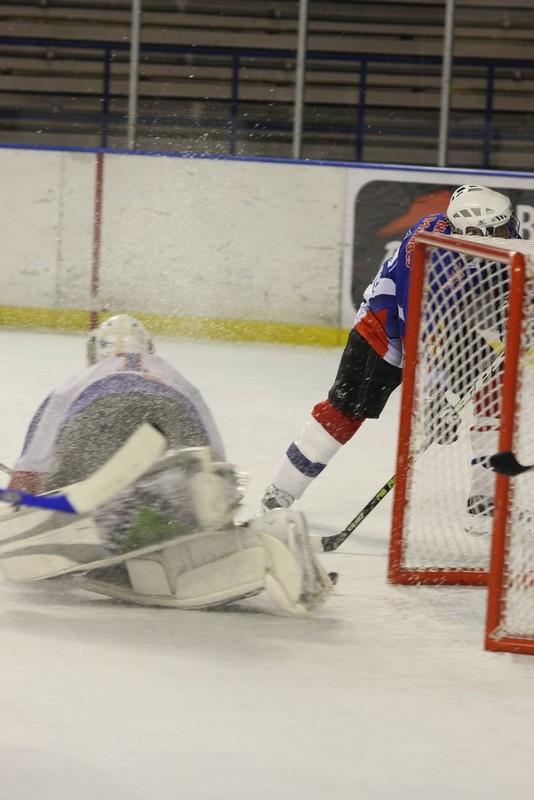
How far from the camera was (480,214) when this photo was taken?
347 centimetres

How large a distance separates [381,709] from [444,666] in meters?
0.29

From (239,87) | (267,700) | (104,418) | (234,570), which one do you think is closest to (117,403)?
(104,418)

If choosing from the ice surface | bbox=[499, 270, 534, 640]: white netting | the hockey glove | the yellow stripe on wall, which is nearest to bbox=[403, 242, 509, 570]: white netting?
the hockey glove

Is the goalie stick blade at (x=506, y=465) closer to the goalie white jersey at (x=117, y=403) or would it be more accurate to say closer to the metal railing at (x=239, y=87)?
the goalie white jersey at (x=117, y=403)

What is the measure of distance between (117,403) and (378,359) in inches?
36.9

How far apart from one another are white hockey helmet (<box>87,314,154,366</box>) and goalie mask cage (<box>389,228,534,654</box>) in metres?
0.58

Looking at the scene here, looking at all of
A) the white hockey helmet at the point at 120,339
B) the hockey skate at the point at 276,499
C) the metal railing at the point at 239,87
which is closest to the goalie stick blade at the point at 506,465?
the white hockey helmet at the point at 120,339

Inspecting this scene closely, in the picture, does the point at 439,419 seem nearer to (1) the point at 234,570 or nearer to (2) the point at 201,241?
(1) the point at 234,570

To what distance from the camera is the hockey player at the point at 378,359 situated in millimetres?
3488

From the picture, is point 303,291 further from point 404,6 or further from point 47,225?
point 404,6

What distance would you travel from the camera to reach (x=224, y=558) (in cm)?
274

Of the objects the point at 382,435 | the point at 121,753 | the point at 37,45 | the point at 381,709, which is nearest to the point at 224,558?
the point at 381,709

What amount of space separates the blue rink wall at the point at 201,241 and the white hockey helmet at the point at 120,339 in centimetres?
375

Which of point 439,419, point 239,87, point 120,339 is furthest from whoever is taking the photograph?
point 239,87
